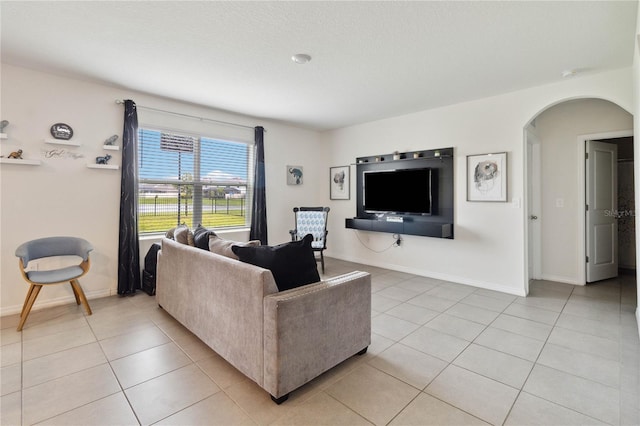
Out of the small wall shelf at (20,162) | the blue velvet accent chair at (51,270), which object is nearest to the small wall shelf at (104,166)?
the small wall shelf at (20,162)

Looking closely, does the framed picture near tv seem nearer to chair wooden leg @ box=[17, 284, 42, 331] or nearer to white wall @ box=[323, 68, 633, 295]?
white wall @ box=[323, 68, 633, 295]

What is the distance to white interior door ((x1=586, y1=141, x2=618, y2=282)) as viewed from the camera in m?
4.21

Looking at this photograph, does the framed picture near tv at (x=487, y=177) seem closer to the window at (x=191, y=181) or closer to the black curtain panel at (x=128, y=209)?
the window at (x=191, y=181)

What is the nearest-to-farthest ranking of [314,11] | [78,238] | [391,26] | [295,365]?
[295,365] → [314,11] → [391,26] → [78,238]

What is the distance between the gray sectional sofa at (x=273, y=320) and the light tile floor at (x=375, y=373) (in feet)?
0.47

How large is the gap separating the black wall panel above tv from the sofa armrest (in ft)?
8.21

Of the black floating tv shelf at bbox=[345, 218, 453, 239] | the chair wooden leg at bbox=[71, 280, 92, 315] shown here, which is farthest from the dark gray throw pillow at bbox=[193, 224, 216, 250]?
the black floating tv shelf at bbox=[345, 218, 453, 239]

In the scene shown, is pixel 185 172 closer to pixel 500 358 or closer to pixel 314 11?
pixel 314 11

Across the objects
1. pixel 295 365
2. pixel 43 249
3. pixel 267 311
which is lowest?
pixel 295 365

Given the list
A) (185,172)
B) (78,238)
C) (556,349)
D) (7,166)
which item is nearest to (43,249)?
(78,238)

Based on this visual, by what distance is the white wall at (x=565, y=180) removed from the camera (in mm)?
4125

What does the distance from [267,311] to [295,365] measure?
1.28ft

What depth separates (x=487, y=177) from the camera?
13.5 feet

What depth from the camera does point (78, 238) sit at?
345 cm
